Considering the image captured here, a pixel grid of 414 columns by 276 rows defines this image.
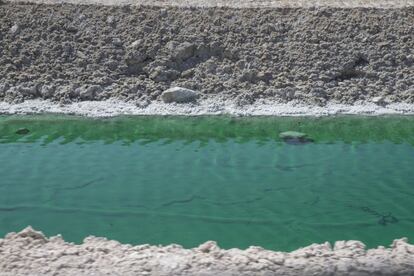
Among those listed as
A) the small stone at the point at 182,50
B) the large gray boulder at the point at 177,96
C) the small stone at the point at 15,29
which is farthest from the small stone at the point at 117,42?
the small stone at the point at 15,29

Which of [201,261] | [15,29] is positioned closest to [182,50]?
[15,29]

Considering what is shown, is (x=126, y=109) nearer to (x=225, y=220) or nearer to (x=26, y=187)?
(x=26, y=187)

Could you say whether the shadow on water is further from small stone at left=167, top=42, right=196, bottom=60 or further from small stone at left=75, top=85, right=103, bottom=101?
small stone at left=167, top=42, right=196, bottom=60

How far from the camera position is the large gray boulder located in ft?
57.7

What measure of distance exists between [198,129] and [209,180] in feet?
10.9

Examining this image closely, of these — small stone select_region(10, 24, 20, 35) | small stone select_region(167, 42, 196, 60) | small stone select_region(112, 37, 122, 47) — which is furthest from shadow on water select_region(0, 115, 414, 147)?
small stone select_region(10, 24, 20, 35)

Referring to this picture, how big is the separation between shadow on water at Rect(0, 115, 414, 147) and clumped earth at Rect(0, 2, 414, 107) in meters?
1.11

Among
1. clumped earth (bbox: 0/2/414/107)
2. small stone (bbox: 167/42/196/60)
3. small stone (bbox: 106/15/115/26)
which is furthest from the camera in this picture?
small stone (bbox: 106/15/115/26)

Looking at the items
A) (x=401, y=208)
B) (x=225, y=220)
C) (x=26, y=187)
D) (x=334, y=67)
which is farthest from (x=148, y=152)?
(x=334, y=67)

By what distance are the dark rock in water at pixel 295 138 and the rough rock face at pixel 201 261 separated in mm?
6804

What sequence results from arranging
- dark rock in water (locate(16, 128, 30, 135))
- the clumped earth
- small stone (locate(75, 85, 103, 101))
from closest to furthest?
1. dark rock in water (locate(16, 128, 30, 135))
2. small stone (locate(75, 85, 103, 101))
3. the clumped earth

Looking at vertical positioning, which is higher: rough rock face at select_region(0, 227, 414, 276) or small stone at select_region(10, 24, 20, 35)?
small stone at select_region(10, 24, 20, 35)

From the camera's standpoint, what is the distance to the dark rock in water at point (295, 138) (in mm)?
15078

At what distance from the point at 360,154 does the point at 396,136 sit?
167cm
